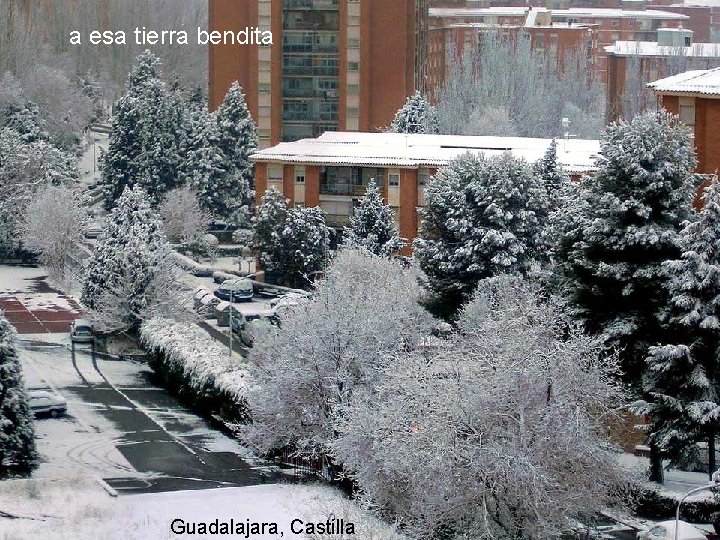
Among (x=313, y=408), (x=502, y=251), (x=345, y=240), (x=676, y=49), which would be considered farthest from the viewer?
(x=676, y=49)

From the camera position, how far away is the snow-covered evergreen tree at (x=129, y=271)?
50656 millimetres

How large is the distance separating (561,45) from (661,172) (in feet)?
285

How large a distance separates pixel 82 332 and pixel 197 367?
450 inches

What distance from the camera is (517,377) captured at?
27062 millimetres

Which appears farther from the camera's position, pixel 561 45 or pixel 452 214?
pixel 561 45

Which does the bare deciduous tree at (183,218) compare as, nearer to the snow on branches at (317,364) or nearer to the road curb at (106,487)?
the snow on branches at (317,364)

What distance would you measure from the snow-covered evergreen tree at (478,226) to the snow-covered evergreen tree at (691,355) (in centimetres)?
1249

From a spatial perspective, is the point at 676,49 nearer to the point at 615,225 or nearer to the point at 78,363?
the point at 78,363

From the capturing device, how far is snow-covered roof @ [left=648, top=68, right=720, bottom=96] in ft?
130

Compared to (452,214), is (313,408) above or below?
below

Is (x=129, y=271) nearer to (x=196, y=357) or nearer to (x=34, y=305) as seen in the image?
(x=196, y=357)

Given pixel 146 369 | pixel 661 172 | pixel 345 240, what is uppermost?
pixel 661 172

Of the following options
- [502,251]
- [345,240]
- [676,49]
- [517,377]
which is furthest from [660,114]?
[676,49]

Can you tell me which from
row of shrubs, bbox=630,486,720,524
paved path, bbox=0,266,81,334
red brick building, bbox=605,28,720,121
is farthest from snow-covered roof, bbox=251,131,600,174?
red brick building, bbox=605,28,720,121
